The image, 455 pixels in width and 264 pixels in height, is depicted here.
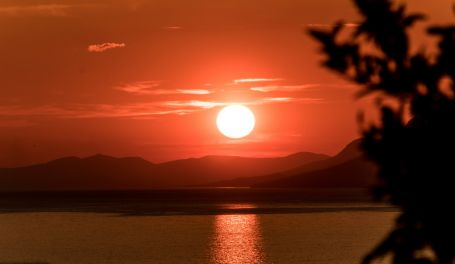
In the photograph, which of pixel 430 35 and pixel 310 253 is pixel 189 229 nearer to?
pixel 310 253

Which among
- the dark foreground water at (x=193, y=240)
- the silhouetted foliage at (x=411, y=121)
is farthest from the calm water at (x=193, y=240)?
the silhouetted foliage at (x=411, y=121)

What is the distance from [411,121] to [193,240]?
3106 inches

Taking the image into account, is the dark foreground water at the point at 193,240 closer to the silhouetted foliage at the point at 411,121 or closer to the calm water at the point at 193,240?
the calm water at the point at 193,240

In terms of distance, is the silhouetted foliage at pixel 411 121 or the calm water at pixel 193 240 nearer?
the silhouetted foliage at pixel 411 121

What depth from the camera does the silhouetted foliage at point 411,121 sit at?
641 centimetres

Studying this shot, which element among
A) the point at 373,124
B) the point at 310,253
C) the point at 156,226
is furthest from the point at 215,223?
the point at 373,124

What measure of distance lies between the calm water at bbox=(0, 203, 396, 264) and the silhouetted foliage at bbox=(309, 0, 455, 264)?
57172mm

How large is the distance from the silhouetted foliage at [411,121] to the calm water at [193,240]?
2251 inches

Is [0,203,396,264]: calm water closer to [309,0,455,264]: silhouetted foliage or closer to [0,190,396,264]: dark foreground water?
[0,190,396,264]: dark foreground water

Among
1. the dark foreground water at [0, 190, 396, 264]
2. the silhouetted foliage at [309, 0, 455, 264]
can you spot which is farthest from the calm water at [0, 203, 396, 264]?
the silhouetted foliage at [309, 0, 455, 264]

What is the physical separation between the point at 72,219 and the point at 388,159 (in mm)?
125038

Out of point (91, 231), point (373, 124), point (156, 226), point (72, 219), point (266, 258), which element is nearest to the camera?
point (373, 124)

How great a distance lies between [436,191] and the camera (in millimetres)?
6477

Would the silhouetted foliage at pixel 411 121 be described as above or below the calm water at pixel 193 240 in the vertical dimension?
below
